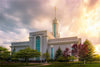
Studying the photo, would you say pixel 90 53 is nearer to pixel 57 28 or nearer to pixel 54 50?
pixel 54 50

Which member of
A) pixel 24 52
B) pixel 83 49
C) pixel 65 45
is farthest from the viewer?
pixel 65 45

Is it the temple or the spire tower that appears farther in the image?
the spire tower

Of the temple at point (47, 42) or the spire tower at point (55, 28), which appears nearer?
the temple at point (47, 42)

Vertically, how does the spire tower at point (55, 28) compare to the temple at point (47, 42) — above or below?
above

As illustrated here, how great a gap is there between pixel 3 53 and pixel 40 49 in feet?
42.2

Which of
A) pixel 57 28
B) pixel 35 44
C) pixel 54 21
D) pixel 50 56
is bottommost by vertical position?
pixel 50 56

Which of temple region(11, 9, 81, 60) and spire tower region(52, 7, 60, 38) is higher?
spire tower region(52, 7, 60, 38)

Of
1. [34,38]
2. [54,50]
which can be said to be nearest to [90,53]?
[54,50]

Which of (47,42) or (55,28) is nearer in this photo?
(47,42)

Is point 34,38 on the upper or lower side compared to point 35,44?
upper

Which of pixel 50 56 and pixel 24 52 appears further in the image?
pixel 50 56

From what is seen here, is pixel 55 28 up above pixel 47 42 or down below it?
above

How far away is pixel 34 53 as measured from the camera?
25.7m

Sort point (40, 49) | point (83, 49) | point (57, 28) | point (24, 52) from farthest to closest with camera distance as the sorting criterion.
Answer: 1. point (57, 28)
2. point (40, 49)
3. point (24, 52)
4. point (83, 49)
